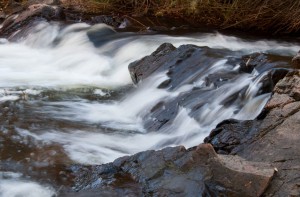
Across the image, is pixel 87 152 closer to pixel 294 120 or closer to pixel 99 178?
pixel 99 178

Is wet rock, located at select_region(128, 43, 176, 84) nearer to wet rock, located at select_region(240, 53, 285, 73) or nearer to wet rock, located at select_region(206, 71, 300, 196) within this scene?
wet rock, located at select_region(240, 53, 285, 73)

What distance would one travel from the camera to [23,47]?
8719mm

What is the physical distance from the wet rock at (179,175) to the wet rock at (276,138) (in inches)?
4.5

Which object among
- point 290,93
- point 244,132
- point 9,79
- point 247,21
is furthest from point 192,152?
point 247,21

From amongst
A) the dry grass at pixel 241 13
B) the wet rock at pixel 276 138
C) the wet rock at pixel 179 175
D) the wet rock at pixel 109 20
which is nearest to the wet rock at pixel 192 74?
the wet rock at pixel 276 138

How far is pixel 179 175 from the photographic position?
10.7 ft

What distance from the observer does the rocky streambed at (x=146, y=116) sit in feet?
10.8

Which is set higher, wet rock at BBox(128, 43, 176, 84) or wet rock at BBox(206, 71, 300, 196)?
wet rock at BBox(206, 71, 300, 196)

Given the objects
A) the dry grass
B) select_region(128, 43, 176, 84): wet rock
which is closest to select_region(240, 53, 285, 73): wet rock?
select_region(128, 43, 176, 84): wet rock

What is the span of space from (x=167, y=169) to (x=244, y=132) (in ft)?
2.68

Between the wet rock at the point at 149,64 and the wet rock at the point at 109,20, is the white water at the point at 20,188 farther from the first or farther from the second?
the wet rock at the point at 109,20

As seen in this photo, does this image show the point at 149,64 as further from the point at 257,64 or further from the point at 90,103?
the point at 257,64

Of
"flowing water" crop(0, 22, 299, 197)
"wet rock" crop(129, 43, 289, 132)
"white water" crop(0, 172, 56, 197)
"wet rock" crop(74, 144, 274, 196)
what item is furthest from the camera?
"wet rock" crop(129, 43, 289, 132)

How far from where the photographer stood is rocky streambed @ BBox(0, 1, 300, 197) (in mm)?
3277
